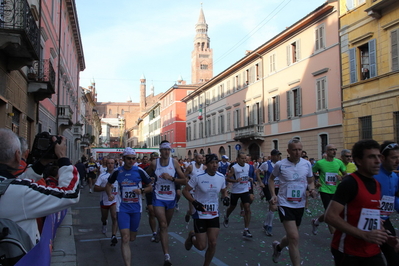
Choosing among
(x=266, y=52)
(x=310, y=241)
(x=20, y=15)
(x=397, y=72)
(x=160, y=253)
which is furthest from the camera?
(x=266, y=52)

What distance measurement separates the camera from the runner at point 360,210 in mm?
3236

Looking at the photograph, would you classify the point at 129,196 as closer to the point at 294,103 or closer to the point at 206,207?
the point at 206,207

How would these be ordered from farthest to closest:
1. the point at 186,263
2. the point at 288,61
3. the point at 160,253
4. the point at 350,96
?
the point at 288,61 < the point at 350,96 < the point at 160,253 < the point at 186,263

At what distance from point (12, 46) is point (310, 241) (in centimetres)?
960

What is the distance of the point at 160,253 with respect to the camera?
7090 mm

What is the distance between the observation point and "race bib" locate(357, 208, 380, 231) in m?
3.24

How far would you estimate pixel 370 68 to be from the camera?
19.8 m

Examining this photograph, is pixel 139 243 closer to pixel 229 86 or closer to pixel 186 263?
pixel 186 263

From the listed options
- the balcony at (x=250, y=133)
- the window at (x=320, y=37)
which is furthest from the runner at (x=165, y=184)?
the balcony at (x=250, y=133)

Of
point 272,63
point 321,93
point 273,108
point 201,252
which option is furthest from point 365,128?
point 201,252

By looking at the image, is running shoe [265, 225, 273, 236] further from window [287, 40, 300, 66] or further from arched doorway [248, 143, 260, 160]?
arched doorway [248, 143, 260, 160]

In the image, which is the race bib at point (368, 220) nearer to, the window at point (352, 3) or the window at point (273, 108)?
the window at point (352, 3)

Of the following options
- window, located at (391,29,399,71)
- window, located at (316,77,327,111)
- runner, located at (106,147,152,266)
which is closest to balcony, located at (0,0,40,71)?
runner, located at (106,147,152,266)

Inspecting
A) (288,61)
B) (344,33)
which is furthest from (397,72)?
(288,61)
